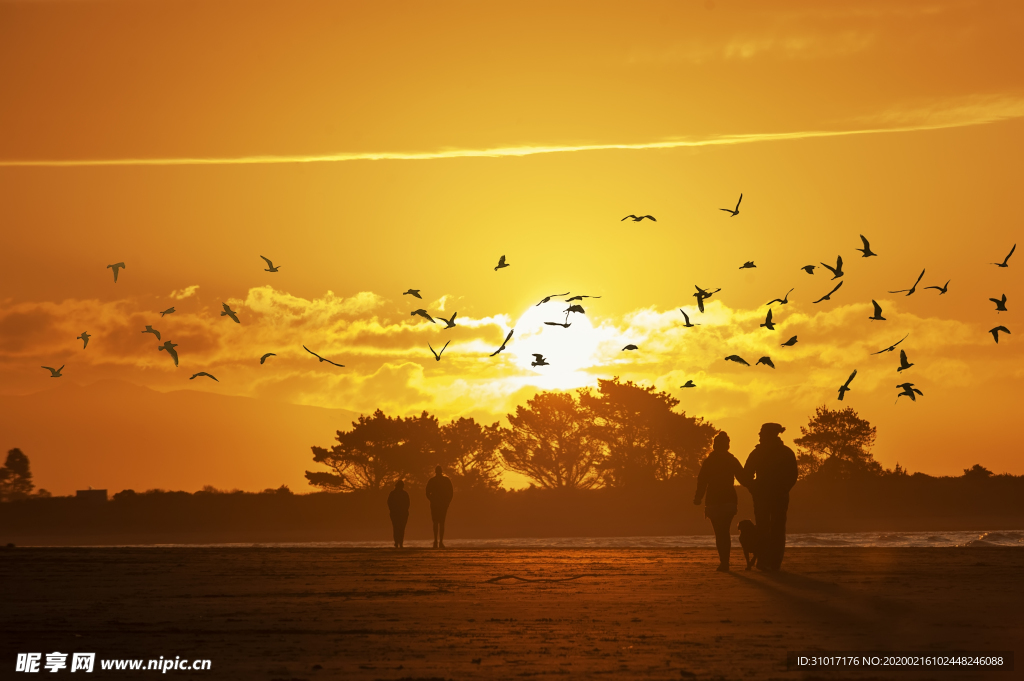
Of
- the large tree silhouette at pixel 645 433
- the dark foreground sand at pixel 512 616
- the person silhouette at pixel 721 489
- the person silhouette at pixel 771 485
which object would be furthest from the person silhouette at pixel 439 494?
the large tree silhouette at pixel 645 433

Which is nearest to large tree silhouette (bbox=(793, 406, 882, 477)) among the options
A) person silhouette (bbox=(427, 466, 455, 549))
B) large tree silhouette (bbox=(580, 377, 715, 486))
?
large tree silhouette (bbox=(580, 377, 715, 486))

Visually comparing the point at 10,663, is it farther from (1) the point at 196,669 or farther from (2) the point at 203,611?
(2) the point at 203,611

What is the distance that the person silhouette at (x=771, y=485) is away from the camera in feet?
67.4

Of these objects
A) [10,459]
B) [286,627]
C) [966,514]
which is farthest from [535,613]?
[10,459]

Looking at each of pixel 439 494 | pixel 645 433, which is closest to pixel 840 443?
pixel 645 433

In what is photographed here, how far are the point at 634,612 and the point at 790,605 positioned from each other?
7.31 ft

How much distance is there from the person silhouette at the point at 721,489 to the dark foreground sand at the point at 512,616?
806 mm

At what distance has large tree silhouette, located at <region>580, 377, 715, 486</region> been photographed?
327 ft

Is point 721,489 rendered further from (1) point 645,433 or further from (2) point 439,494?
(1) point 645,433

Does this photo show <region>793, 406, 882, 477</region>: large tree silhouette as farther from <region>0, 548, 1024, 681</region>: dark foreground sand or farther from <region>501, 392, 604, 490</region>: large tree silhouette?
<region>0, 548, 1024, 681</region>: dark foreground sand

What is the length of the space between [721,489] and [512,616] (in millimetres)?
8466

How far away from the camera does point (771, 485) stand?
20484mm

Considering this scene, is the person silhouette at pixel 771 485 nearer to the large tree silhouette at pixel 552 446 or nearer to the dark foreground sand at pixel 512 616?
the dark foreground sand at pixel 512 616

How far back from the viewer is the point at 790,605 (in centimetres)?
1491
